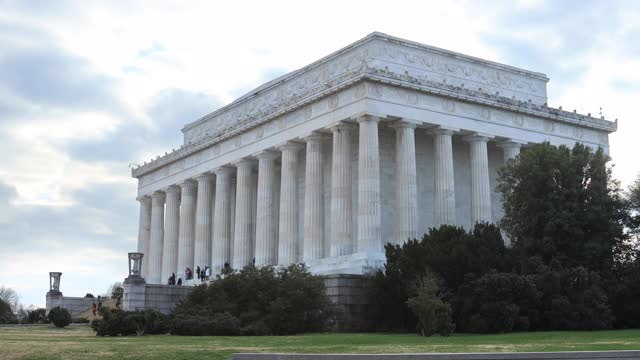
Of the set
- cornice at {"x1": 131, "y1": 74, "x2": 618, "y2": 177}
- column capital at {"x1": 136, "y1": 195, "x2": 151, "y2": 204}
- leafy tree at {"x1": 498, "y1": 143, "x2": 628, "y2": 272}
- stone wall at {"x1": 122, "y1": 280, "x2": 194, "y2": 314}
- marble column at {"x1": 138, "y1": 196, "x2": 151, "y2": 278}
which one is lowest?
stone wall at {"x1": 122, "y1": 280, "x2": 194, "y2": 314}

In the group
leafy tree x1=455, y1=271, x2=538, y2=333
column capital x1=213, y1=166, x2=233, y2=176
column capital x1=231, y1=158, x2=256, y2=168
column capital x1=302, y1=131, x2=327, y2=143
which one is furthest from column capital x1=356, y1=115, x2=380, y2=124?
column capital x1=213, y1=166, x2=233, y2=176

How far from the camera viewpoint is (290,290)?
50719mm

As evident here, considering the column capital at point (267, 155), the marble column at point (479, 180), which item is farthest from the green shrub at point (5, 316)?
the marble column at point (479, 180)

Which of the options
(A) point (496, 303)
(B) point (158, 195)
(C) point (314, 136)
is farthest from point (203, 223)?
(A) point (496, 303)

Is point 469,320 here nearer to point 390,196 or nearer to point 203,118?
point 390,196

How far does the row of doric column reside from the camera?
6656 centimetres

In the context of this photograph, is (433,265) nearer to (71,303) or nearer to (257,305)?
(257,305)

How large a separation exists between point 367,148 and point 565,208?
52.8 ft

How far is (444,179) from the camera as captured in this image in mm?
70625

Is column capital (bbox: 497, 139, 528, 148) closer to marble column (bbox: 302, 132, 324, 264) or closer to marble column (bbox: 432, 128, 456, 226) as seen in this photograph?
marble column (bbox: 432, 128, 456, 226)

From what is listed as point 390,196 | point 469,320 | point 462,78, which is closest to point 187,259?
point 390,196

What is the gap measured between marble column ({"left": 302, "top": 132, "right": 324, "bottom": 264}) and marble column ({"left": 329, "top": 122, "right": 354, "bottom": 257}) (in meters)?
1.56

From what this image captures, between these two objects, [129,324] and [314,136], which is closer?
[129,324]

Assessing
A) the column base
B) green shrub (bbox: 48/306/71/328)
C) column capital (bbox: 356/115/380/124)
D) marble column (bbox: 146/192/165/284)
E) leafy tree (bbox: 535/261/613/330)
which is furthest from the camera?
marble column (bbox: 146/192/165/284)
